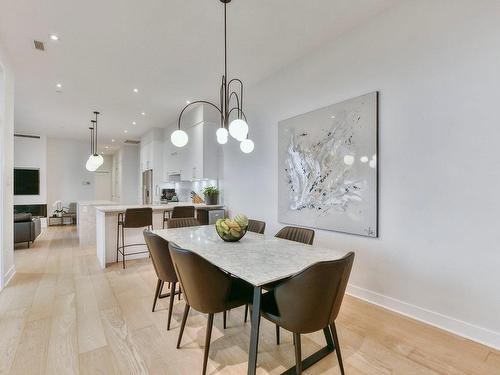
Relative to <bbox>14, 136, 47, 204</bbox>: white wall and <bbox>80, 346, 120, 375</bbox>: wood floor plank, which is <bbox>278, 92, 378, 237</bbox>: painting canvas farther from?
<bbox>14, 136, 47, 204</bbox>: white wall

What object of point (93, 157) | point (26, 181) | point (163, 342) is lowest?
point (163, 342)

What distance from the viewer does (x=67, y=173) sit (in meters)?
9.30

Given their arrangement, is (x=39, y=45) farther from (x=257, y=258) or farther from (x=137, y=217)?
(x=257, y=258)

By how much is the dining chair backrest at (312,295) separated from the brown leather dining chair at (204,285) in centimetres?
41

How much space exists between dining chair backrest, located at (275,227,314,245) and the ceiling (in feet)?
7.48

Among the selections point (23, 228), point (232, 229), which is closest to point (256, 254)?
point (232, 229)

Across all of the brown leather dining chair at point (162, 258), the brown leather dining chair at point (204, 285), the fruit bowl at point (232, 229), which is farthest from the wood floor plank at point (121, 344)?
the fruit bowl at point (232, 229)

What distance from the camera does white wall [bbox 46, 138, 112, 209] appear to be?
9047mm

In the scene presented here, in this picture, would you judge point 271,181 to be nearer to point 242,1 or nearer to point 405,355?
point 242,1

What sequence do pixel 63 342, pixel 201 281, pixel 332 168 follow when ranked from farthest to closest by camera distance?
1. pixel 332 168
2. pixel 63 342
3. pixel 201 281

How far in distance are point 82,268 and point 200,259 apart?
3.39m

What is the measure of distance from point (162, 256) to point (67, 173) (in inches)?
364

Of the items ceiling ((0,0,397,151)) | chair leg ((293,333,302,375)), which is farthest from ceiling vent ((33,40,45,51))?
chair leg ((293,333,302,375))

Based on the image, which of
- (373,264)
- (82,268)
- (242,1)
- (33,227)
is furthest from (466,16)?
(33,227)
